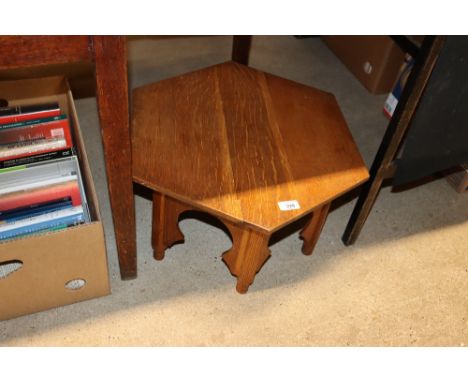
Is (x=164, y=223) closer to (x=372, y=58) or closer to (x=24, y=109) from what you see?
(x=24, y=109)

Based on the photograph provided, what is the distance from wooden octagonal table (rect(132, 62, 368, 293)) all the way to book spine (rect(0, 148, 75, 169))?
0.16m

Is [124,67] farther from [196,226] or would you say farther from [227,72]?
[196,226]

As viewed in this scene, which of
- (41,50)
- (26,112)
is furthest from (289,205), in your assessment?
(26,112)

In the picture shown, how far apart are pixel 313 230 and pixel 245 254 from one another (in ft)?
0.80

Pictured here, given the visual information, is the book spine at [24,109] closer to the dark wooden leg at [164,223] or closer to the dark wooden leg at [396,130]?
the dark wooden leg at [164,223]

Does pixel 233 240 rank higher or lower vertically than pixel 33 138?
lower

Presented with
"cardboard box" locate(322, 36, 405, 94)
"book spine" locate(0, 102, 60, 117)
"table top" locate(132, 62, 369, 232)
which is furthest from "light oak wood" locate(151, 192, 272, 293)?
"cardboard box" locate(322, 36, 405, 94)

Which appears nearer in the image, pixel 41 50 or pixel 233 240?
pixel 41 50

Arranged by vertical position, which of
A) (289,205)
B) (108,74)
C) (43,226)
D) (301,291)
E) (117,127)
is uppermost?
(108,74)

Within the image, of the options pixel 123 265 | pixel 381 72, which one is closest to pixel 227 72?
pixel 123 265

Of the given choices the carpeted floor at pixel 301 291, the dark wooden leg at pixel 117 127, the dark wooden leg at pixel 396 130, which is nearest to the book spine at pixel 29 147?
the dark wooden leg at pixel 117 127

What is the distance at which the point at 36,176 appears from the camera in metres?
1.07

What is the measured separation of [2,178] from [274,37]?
146 centimetres

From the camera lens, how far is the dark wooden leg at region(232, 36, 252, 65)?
150cm
